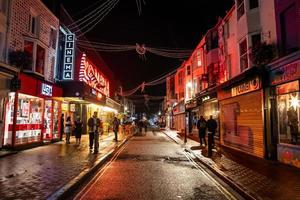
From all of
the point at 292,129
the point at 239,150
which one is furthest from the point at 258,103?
the point at 239,150

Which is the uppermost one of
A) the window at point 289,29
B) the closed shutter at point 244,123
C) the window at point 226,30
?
the window at point 226,30

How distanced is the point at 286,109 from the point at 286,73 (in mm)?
1556

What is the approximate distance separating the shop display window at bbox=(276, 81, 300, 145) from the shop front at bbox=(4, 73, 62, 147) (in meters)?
12.5

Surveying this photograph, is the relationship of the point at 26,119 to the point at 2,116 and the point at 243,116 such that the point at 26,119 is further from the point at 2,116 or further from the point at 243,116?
the point at 243,116

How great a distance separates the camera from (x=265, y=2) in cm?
1409

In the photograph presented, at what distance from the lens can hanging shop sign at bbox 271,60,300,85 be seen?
1053cm

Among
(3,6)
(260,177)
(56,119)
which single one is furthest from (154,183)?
(56,119)

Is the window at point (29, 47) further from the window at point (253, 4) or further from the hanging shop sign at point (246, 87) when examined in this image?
the window at point (253, 4)

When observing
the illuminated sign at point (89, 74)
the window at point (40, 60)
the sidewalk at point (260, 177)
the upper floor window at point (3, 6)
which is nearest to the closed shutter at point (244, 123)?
the sidewalk at point (260, 177)

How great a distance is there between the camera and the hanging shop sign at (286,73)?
10530 mm

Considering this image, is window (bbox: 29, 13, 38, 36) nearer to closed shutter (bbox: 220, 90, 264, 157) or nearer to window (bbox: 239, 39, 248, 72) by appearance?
window (bbox: 239, 39, 248, 72)

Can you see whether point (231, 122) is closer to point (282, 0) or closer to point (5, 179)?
point (282, 0)

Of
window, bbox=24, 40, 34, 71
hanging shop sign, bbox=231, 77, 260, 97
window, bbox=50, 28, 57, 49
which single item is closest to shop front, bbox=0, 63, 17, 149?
window, bbox=24, 40, 34, 71

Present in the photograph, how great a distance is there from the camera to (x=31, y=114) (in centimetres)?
1767
